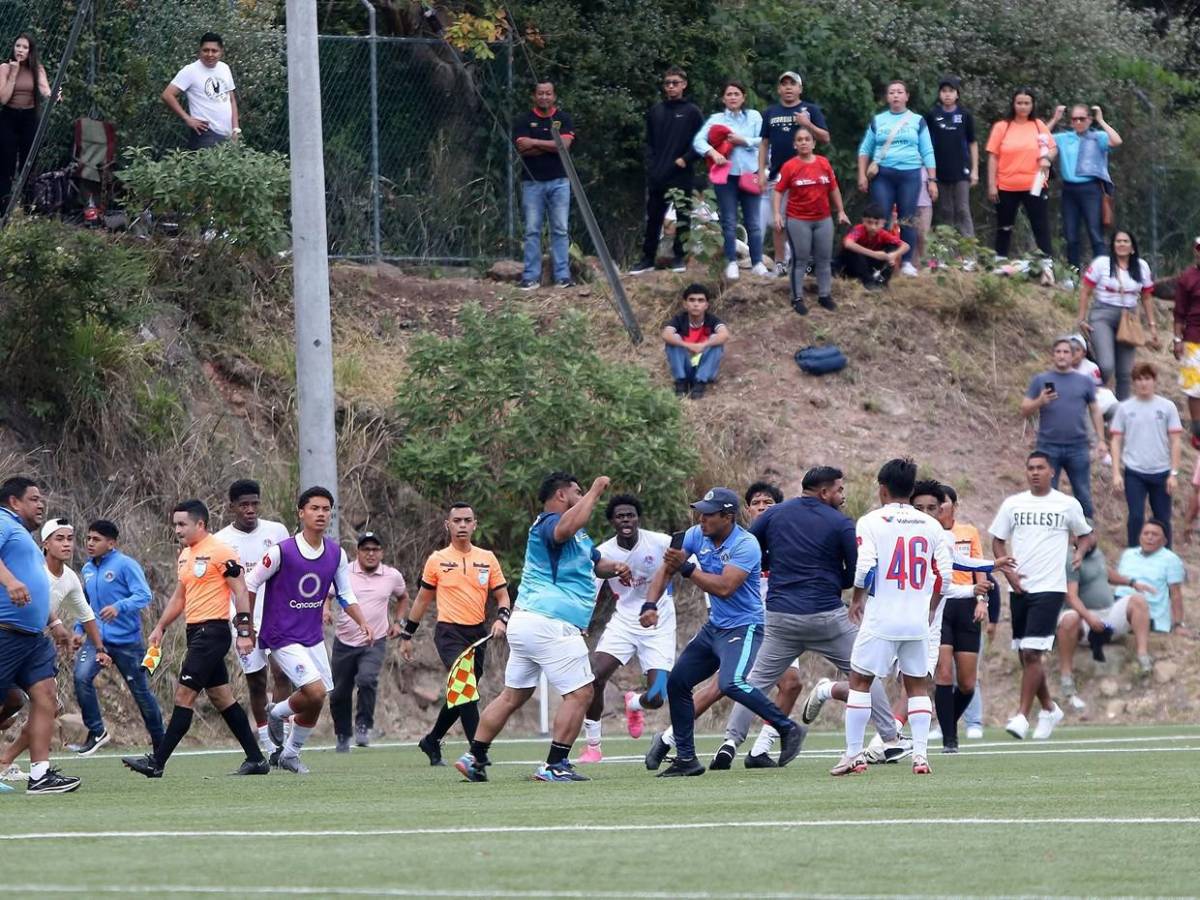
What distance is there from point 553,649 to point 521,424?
351 inches

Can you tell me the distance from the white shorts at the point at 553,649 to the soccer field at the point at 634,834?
668mm

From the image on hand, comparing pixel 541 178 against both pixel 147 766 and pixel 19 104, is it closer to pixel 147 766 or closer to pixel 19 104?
pixel 19 104

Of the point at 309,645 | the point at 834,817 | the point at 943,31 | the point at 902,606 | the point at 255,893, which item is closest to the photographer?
the point at 255,893

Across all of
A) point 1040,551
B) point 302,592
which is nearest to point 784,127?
point 1040,551

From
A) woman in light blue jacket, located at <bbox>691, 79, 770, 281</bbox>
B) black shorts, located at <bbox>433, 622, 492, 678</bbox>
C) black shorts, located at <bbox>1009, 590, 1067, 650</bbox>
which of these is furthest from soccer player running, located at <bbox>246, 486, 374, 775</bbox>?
woman in light blue jacket, located at <bbox>691, 79, 770, 281</bbox>

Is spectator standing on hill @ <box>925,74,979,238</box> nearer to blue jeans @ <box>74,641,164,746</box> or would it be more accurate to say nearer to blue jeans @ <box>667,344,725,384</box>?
blue jeans @ <box>667,344,725,384</box>

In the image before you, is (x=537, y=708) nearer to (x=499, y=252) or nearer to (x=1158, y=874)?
(x=499, y=252)

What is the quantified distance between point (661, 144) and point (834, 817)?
51.6 feet

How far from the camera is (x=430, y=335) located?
2344 centimetres

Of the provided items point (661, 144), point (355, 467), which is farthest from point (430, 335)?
point (661, 144)

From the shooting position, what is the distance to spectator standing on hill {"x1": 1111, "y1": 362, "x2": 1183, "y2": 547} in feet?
76.8

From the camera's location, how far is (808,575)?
14.4 meters

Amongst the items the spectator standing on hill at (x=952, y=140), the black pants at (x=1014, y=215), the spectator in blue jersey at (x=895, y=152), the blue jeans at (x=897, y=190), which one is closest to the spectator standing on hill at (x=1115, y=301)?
the black pants at (x=1014, y=215)

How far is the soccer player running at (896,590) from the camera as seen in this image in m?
13.4
